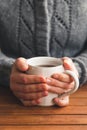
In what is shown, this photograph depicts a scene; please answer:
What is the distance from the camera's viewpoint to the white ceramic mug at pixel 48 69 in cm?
72

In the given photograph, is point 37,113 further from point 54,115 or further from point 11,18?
point 11,18

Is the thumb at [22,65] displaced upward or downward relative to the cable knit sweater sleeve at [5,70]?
upward

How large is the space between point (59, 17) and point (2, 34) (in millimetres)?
177

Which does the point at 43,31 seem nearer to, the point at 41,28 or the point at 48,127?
the point at 41,28

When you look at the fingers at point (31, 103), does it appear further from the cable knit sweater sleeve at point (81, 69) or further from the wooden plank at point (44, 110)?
the cable knit sweater sleeve at point (81, 69)

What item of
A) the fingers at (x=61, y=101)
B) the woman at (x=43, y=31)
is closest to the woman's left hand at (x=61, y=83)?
the fingers at (x=61, y=101)

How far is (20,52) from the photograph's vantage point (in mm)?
1000

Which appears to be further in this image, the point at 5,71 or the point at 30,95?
the point at 5,71

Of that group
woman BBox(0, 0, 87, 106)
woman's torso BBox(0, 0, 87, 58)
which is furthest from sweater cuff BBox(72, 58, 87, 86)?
woman's torso BBox(0, 0, 87, 58)

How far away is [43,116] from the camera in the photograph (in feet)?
2.34

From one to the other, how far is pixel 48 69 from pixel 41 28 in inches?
9.7

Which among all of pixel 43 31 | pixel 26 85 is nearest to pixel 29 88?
pixel 26 85

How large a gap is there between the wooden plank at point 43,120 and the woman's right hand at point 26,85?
5 centimetres

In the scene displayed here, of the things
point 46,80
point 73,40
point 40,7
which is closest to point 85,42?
point 73,40
